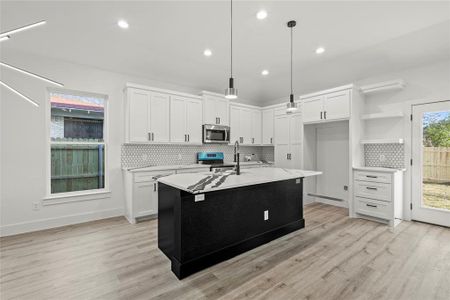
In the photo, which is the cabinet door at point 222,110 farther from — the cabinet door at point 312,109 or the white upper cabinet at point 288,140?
the cabinet door at point 312,109

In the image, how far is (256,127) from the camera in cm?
612

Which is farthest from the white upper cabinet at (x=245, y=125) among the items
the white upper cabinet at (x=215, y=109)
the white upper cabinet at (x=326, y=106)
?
the white upper cabinet at (x=326, y=106)

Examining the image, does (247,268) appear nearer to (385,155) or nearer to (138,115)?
(138,115)

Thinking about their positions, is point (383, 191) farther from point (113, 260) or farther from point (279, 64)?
point (113, 260)

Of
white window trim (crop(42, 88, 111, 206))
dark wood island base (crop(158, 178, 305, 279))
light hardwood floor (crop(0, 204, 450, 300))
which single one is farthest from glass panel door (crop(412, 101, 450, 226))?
white window trim (crop(42, 88, 111, 206))

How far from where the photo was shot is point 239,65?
14.3ft

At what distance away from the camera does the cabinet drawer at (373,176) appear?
3766 millimetres

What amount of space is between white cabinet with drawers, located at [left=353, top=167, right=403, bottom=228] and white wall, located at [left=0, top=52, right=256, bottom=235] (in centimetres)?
487

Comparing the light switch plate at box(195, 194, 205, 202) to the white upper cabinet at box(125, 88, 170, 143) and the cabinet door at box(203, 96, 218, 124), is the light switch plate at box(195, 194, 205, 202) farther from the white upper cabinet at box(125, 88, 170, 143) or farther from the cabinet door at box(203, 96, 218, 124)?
the cabinet door at box(203, 96, 218, 124)

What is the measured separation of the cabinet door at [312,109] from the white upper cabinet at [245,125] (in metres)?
1.52

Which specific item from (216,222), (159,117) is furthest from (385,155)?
(159,117)

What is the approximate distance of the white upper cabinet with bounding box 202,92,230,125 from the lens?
5098mm

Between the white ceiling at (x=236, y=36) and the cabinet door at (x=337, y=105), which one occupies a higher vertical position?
the white ceiling at (x=236, y=36)

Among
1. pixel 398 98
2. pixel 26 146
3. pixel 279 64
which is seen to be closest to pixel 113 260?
pixel 26 146
